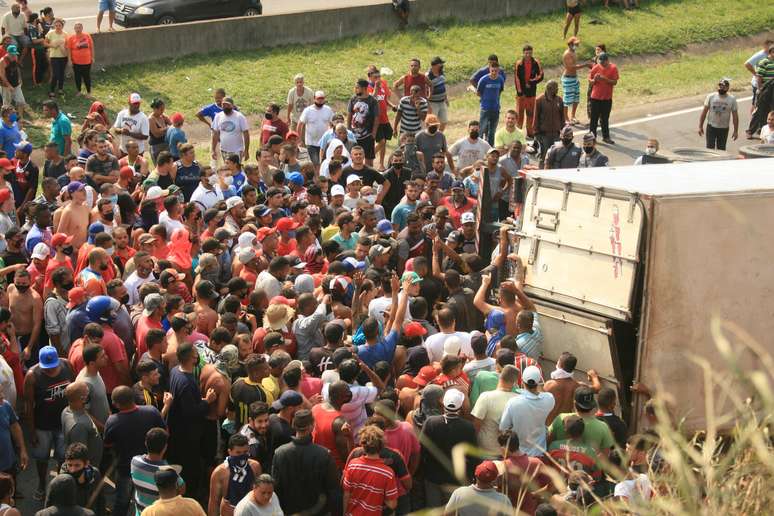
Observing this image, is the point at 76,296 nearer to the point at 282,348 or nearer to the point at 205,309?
the point at 205,309

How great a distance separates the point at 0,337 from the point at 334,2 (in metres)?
22.4

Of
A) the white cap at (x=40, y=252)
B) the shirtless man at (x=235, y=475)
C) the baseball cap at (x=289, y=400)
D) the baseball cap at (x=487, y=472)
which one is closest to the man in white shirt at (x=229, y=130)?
the white cap at (x=40, y=252)

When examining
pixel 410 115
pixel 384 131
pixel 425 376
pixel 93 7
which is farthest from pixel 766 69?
pixel 93 7

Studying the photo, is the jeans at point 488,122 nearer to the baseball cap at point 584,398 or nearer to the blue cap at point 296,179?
the blue cap at point 296,179

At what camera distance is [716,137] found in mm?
21391

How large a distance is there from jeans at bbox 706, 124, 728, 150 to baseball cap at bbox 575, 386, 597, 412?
42.7 feet

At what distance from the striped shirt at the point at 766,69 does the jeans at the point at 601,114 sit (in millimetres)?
→ 2875

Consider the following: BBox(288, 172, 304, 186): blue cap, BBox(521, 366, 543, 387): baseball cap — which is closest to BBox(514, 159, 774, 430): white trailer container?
BBox(521, 366, 543, 387): baseball cap

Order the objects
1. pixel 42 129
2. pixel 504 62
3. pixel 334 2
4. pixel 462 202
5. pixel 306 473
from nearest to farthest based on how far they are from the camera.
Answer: pixel 306 473, pixel 462 202, pixel 42 129, pixel 504 62, pixel 334 2

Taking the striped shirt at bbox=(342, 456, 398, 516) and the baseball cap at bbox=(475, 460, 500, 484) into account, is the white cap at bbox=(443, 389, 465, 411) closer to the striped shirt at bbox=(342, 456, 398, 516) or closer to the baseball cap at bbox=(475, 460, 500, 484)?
the striped shirt at bbox=(342, 456, 398, 516)

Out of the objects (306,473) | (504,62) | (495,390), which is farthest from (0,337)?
(504,62)

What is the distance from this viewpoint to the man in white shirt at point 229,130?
1823cm

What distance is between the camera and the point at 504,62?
28.3 m

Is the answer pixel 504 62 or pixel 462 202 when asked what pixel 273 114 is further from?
pixel 504 62
